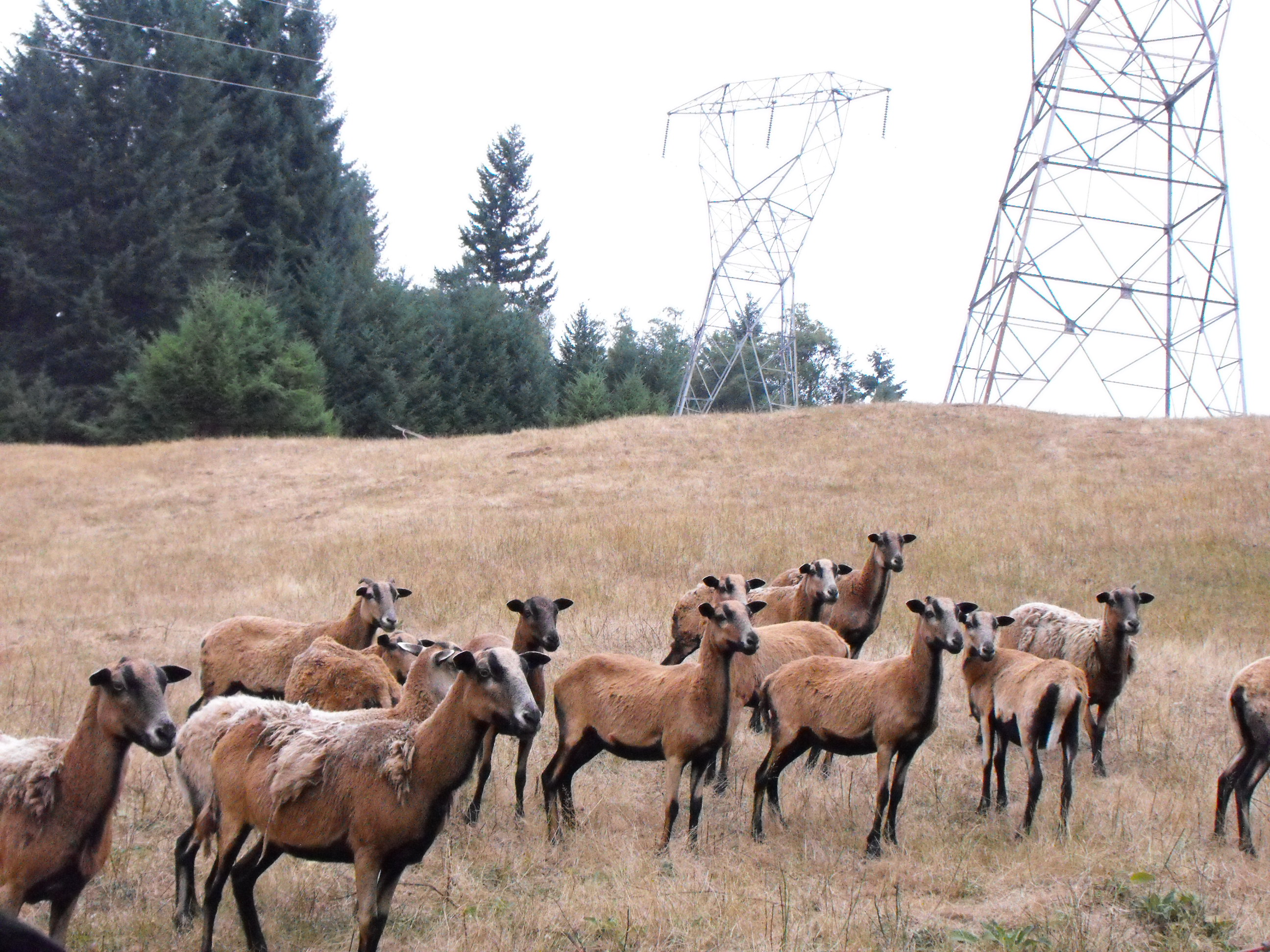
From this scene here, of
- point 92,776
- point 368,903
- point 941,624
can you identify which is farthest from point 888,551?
point 92,776

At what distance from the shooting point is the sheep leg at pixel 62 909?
5.88 metres

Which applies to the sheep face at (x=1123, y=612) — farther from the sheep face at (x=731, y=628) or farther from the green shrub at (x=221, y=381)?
the green shrub at (x=221, y=381)

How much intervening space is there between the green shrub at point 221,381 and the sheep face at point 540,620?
34.7 meters

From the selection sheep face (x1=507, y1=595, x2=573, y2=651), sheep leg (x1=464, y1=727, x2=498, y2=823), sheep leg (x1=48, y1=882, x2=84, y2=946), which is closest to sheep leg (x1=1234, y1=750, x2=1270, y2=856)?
sheep face (x1=507, y1=595, x2=573, y2=651)

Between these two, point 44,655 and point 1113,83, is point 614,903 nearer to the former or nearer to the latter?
point 44,655

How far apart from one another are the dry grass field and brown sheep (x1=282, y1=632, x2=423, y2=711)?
1220 mm

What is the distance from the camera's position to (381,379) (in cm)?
5228

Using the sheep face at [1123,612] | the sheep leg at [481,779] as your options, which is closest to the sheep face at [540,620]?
the sheep leg at [481,779]

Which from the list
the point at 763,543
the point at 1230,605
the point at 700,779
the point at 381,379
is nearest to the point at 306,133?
the point at 381,379

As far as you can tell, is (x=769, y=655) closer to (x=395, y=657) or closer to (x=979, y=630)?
(x=979, y=630)

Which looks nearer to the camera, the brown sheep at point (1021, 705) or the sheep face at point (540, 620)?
the brown sheep at point (1021, 705)

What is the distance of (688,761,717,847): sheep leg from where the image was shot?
26.9ft

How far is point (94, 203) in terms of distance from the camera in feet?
160

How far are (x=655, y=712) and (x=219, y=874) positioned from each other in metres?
3.42
